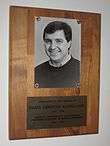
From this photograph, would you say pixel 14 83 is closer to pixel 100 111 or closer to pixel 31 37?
pixel 31 37

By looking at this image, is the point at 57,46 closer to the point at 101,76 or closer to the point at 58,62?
the point at 58,62

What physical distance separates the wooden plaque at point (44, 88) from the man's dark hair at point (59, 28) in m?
0.04

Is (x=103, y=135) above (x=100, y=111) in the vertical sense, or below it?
below

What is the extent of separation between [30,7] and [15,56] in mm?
326

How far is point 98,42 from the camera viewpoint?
1.69m

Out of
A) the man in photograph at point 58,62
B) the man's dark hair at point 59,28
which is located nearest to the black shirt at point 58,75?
the man in photograph at point 58,62

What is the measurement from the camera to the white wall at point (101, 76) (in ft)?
4.96

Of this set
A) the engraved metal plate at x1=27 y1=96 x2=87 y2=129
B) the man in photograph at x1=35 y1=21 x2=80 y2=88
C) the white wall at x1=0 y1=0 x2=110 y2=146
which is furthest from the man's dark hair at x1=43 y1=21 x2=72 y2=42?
the engraved metal plate at x1=27 y1=96 x2=87 y2=129

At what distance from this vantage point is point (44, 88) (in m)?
1.58

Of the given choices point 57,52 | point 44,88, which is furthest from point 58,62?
point 44,88

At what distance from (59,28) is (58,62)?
0.73 ft

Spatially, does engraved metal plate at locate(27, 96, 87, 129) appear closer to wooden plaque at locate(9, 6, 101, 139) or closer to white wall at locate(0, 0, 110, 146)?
wooden plaque at locate(9, 6, 101, 139)

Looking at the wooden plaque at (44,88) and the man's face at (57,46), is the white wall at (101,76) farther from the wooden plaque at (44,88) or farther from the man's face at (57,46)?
the man's face at (57,46)
